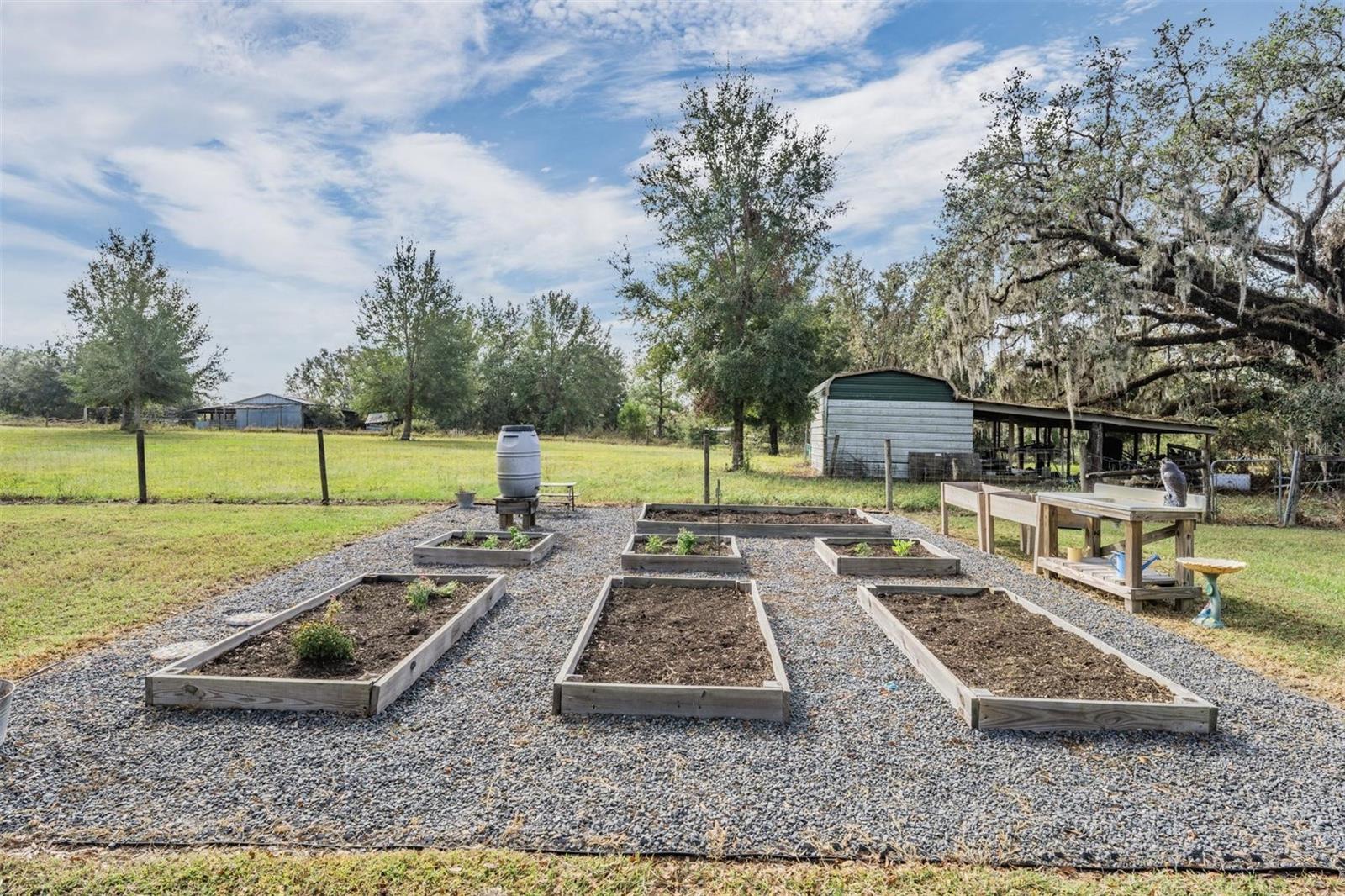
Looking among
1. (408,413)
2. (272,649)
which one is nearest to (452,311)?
(408,413)

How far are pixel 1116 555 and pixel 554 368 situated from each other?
1844 inches

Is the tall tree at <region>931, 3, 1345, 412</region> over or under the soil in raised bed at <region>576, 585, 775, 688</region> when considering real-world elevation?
over

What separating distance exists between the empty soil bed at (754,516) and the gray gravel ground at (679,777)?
6.01 metres

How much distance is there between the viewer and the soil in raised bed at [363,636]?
13.7 ft

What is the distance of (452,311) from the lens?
40156mm

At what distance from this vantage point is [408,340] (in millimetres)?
39094

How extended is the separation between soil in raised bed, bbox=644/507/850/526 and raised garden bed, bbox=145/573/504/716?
5045 millimetres

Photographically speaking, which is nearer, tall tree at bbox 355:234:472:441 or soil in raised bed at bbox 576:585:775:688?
soil in raised bed at bbox 576:585:775:688

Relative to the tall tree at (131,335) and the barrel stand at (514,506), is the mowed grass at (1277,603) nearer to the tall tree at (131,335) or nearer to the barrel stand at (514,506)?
the barrel stand at (514,506)

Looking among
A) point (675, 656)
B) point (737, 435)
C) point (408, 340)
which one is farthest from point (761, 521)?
point (408, 340)

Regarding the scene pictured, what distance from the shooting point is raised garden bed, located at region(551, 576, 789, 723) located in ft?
12.5

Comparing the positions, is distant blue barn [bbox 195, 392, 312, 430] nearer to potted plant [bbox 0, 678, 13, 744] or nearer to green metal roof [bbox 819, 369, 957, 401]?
green metal roof [bbox 819, 369, 957, 401]

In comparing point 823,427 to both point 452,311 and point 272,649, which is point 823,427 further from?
point 452,311

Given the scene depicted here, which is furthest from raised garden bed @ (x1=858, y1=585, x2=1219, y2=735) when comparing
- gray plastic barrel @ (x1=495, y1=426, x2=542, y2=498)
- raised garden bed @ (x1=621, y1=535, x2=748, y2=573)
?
gray plastic barrel @ (x1=495, y1=426, x2=542, y2=498)
